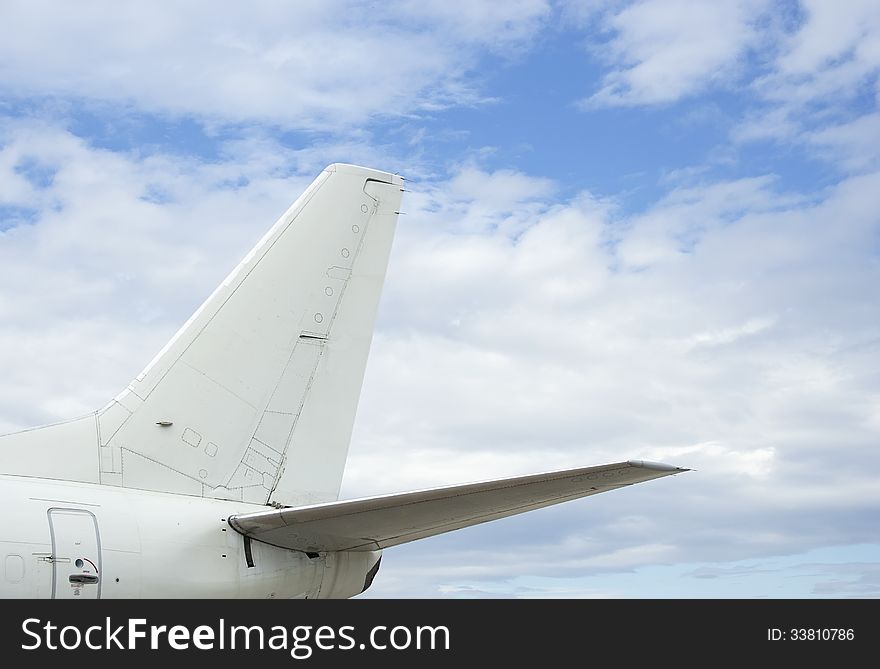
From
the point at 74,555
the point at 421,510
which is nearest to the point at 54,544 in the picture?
the point at 74,555

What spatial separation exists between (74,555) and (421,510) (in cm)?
407

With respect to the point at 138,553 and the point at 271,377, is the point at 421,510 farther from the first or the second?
the point at 271,377

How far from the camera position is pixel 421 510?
12359mm

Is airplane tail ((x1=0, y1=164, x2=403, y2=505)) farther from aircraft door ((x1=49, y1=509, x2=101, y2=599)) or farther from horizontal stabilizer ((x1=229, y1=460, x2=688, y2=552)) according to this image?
horizontal stabilizer ((x1=229, y1=460, x2=688, y2=552))

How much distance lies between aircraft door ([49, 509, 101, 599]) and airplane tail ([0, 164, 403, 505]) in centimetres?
121

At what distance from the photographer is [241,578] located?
13.5m

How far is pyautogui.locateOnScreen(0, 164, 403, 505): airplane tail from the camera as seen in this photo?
1438 cm

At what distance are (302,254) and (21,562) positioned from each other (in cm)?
672

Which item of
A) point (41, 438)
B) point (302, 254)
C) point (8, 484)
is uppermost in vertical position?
point (302, 254)

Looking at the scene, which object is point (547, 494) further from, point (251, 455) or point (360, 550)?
point (251, 455)

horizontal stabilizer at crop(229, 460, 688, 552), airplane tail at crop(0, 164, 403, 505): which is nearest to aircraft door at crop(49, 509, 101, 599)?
airplane tail at crop(0, 164, 403, 505)

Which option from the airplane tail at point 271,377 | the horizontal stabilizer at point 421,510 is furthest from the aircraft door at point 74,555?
the horizontal stabilizer at point 421,510
